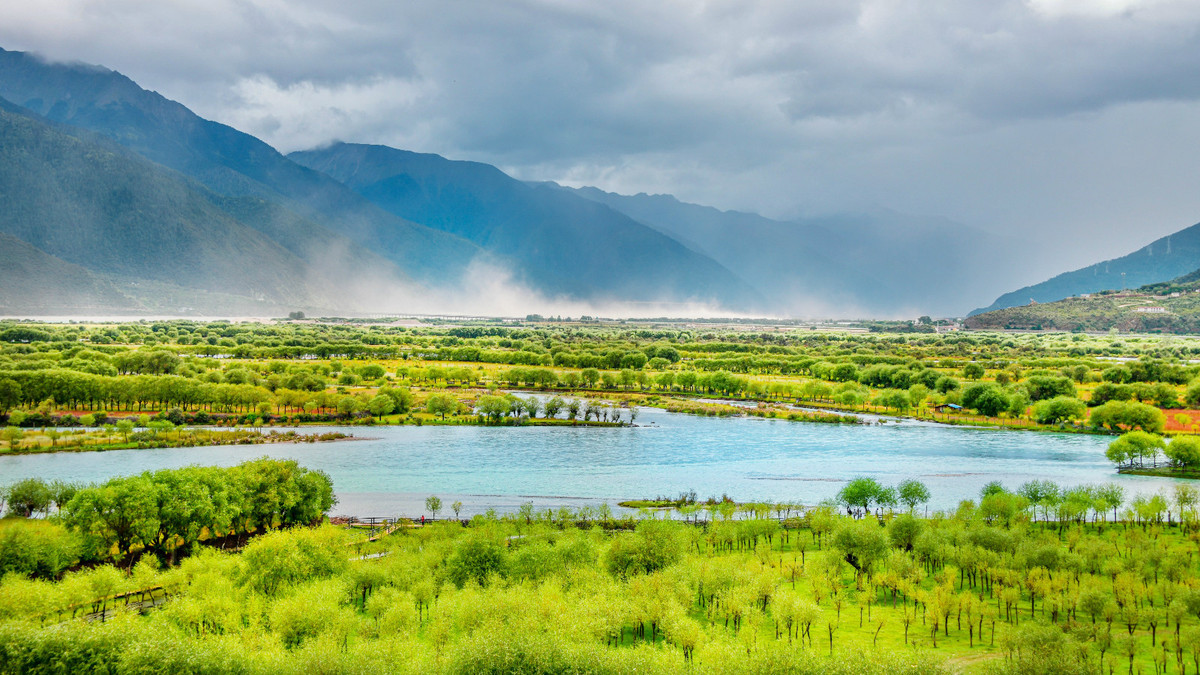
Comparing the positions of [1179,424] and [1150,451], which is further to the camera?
[1179,424]

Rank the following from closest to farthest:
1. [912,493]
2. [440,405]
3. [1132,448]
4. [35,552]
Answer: [35,552], [912,493], [1132,448], [440,405]

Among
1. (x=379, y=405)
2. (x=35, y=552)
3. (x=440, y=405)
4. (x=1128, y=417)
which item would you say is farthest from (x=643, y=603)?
(x=1128, y=417)

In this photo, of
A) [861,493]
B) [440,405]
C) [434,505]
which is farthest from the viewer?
[440,405]

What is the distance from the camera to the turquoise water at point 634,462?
7256 centimetres

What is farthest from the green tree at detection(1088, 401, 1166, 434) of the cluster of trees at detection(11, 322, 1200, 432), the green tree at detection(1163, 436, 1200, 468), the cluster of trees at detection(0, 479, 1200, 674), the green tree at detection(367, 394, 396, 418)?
the green tree at detection(367, 394, 396, 418)

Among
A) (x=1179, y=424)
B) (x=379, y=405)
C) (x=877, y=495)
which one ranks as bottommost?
(x=877, y=495)

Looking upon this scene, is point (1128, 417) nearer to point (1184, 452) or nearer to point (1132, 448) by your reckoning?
point (1184, 452)

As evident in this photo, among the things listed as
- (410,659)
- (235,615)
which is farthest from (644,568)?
(235,615)

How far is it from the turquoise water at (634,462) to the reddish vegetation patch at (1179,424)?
820cm

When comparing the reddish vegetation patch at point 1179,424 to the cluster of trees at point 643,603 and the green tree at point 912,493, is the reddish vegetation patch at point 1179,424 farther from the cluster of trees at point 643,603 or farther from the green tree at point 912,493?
the green tree at point 912,493

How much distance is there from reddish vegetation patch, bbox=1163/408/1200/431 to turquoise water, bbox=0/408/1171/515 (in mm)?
8205

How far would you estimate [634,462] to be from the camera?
8769 cm

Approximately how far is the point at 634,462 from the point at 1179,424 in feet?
246

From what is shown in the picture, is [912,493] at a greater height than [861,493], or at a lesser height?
lesser
